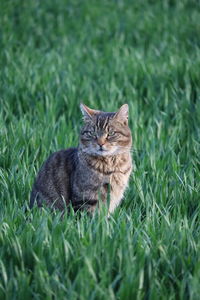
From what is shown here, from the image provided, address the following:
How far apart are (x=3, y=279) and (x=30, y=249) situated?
215 mm

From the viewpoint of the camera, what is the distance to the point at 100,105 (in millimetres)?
5461

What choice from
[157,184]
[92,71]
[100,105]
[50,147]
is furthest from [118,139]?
[92,71]

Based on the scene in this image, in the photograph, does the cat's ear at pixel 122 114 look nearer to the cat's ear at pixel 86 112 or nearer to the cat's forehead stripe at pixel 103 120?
the cat's forehead stripe at pixel 103 120

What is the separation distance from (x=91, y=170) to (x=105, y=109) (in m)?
1.65

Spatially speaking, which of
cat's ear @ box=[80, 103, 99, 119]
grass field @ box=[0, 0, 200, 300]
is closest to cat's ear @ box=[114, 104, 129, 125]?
cat's ear @ box=[80, 103, 99, 119]

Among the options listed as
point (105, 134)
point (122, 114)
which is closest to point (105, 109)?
point (122, 114)

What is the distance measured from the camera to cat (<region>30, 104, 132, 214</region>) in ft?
12.0

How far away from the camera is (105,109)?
5254 mm

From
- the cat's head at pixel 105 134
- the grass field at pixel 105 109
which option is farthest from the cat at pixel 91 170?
the grass field at pixel 105 109

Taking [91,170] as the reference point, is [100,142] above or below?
above

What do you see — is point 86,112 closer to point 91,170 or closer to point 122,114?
point 122,114

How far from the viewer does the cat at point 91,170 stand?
3645 millimetres

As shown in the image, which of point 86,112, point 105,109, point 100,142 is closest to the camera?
point 100,142

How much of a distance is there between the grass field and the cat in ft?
0.55
